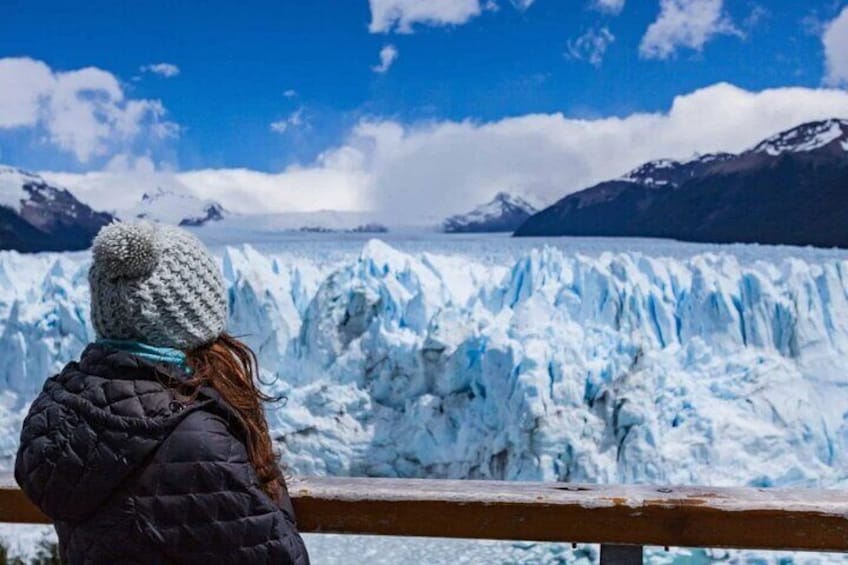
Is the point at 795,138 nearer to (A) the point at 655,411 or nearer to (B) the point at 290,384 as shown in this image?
(A) the point at 655,411

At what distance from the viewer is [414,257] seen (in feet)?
20.5

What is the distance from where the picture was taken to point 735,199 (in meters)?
6.65

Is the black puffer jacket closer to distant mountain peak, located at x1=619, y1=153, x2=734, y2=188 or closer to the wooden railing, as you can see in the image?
the wooden railing

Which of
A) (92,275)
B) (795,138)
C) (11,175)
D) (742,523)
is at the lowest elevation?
(742,523)

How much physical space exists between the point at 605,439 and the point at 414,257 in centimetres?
209

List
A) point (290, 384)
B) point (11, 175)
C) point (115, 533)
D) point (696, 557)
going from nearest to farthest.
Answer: point (115, 533) → point (696, 557) → point (290, 384) → point (11, 175)

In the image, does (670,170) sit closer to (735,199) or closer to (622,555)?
(735,199)

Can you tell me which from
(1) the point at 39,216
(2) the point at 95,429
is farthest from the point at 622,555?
(1) the point at 39,216

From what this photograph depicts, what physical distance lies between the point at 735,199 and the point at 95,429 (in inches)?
257

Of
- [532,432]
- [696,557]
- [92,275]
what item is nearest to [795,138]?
[532,432]

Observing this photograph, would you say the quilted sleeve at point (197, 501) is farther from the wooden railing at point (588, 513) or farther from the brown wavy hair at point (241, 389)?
the wooden railing at point (588, 513)

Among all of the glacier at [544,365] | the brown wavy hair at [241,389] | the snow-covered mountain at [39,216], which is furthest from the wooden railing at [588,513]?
the snow-covered mountain at [39,216]

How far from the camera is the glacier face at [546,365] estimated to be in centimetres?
464

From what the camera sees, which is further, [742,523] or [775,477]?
[775,477]
